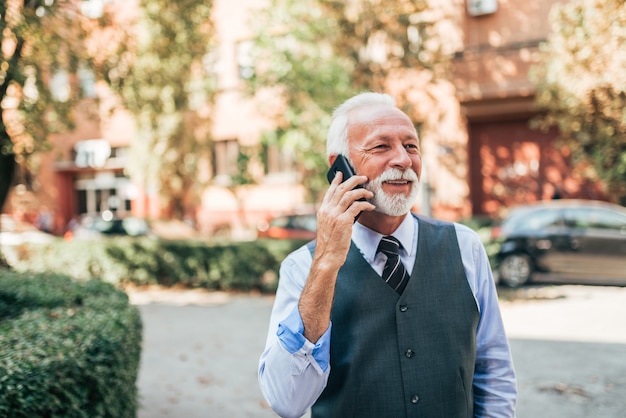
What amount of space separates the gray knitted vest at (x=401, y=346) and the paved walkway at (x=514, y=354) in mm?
3547

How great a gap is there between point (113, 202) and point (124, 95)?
21336 mm

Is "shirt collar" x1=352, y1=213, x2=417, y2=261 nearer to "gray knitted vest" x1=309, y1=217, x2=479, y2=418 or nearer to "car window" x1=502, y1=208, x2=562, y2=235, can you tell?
"gray knitted vest" x1=309, y1=217, x2=479, y2=418

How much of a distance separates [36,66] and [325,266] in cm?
803

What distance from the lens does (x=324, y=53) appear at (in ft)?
43.7

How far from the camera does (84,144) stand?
29.2 metres

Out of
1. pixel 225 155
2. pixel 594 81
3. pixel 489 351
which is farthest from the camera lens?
pixel 225 155

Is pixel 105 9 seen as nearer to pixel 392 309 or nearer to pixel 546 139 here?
pixel 392 309

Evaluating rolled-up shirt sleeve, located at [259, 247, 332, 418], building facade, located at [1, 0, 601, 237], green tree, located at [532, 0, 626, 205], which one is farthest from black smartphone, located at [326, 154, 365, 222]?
building facade, located at [1, 0, 601, 237]

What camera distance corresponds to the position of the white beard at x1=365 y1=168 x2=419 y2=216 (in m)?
2.02

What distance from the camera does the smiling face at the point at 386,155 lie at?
2.03 meters

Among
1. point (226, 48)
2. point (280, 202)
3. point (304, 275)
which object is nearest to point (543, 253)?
point (304, 275)

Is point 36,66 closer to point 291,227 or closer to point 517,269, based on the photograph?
point 291,227

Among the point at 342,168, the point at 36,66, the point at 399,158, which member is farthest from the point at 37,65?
the point at 399,158

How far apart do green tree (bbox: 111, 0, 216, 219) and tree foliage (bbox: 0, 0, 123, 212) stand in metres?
0.80
